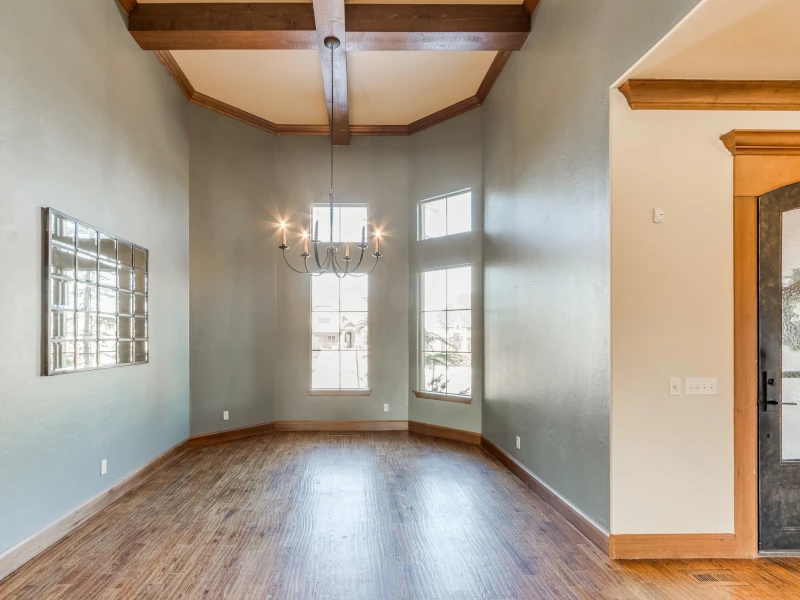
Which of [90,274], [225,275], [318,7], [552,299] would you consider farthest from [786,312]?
[225,275]

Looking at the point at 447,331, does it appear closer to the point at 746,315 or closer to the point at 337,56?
the point at 337,56

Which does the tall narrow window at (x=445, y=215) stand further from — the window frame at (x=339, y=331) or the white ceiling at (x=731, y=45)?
the white ceiling at (x=731, y=45)

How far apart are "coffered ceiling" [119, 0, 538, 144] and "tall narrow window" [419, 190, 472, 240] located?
41.1 inches

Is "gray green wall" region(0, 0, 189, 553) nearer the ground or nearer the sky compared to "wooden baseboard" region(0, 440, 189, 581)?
nearer the sky

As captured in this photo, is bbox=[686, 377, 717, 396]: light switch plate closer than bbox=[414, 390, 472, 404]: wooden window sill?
Yes

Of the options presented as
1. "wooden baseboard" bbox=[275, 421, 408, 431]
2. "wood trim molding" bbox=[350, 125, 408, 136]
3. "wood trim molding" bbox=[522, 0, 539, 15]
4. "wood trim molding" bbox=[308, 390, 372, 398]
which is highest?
"wood trim molding" bbox=[522, 0, 539, 15]

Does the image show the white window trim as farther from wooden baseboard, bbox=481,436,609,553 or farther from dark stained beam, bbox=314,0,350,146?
wooden baseboard, bbox=481,436,609,553

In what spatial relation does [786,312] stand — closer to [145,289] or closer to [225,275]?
[145,289]

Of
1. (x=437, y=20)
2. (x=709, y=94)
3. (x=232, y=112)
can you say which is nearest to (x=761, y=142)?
(x=709, y=94)

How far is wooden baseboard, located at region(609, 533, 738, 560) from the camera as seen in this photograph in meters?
2.79

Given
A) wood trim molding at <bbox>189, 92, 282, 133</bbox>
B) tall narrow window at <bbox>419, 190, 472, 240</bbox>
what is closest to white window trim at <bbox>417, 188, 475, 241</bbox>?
tall narrow window at <bbox>419, 190, 472, 240</bbox>

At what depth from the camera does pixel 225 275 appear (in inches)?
228

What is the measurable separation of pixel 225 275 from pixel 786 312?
5389mm

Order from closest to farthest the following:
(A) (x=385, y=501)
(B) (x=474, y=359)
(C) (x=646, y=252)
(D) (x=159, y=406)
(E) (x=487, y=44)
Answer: (C) (x=646, y=252) → (A) (x=385, y=501) → (E) (x=487, y=44) → (D) (x=159, y=406) → (B) (x=474, y=359)
